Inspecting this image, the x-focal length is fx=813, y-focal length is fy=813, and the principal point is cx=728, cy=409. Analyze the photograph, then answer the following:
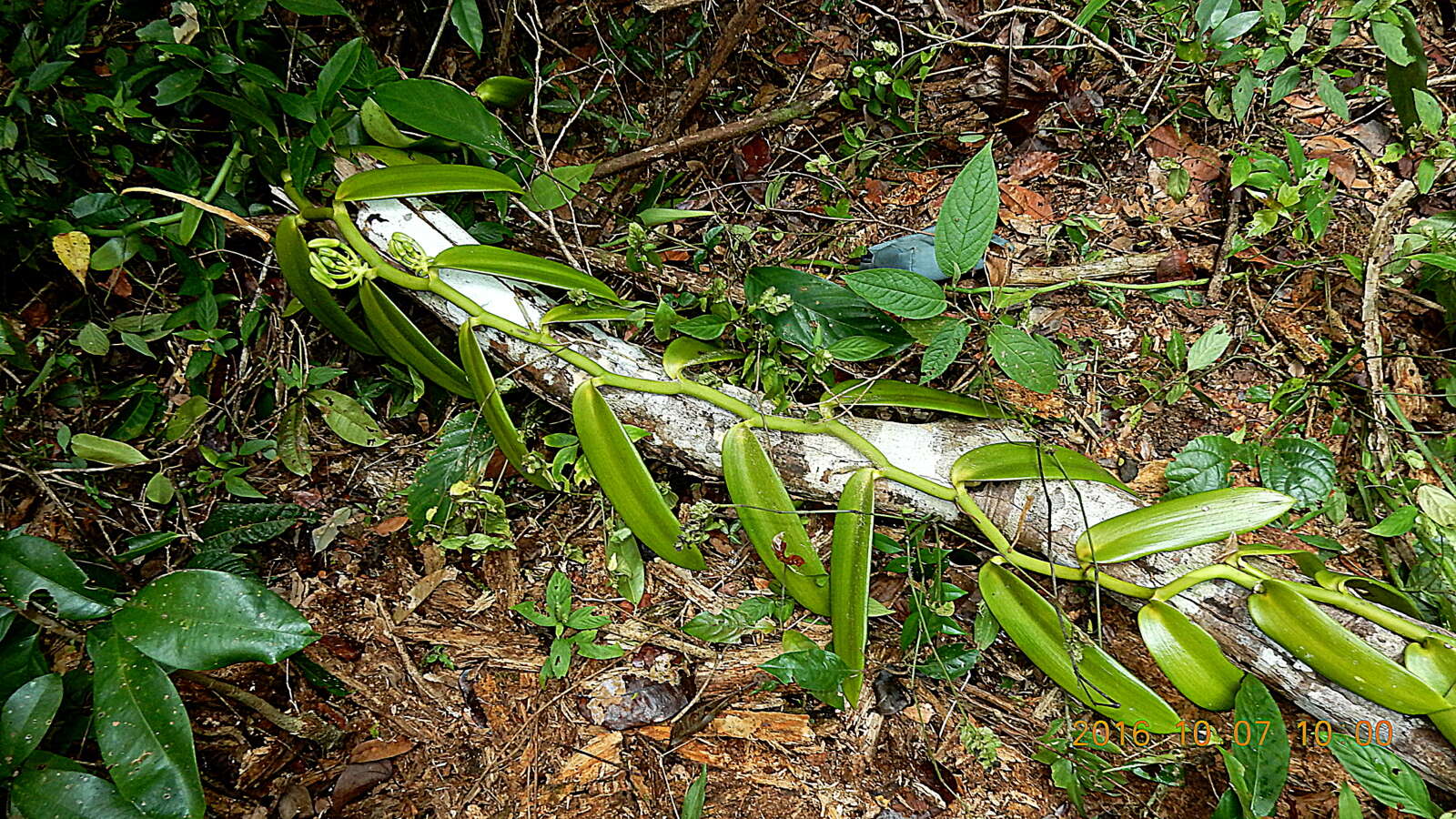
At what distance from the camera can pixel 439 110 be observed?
3.89ft

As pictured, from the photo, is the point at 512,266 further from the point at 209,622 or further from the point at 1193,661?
the point at 1193,661

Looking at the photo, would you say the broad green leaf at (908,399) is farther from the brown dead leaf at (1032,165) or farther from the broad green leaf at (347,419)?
the broad green leaf at (347,419)

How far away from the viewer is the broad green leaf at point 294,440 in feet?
4.26

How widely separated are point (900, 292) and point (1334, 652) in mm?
673

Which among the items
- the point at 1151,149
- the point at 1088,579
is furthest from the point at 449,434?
the point at 1151,149

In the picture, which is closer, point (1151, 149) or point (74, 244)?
point (74, 244)

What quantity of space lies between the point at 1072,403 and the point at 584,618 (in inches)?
33.9

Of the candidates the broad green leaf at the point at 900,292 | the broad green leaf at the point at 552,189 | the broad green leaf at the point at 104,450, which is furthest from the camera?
the broad green leaf at the point at 552,189

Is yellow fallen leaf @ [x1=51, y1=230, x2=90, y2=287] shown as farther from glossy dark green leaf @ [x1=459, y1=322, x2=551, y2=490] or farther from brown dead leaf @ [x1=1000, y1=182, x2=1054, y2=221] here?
brown dead leaf @ [x1=1000, y1=182, x2=1054, y2=221]

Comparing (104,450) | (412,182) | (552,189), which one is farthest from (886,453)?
(104,450)

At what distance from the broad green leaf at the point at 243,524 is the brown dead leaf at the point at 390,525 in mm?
121

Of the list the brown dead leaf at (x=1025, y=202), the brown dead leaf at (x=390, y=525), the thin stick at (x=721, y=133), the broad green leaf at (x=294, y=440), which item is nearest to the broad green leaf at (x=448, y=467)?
the brown dead leaf at (x=390, y=525)

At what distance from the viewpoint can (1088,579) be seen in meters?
1.07

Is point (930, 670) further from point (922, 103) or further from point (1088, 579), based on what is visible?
point (922, 103)
